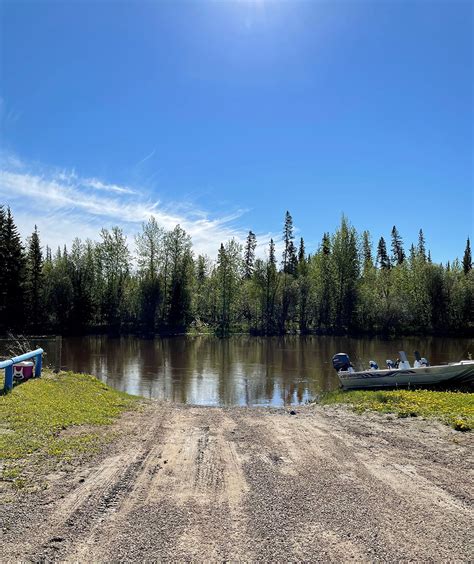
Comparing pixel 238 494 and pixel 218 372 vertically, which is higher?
pixel 238 494

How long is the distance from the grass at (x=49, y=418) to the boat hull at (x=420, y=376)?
32.8 feet

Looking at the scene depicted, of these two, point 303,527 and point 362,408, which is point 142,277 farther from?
point 303,527

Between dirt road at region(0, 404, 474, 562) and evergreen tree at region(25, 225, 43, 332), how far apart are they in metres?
55.3

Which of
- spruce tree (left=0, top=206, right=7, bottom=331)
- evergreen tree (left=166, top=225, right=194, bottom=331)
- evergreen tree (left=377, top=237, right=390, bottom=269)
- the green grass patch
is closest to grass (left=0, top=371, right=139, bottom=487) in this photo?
the green grass patch

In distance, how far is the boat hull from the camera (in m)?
17.9

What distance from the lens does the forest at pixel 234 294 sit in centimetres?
6731

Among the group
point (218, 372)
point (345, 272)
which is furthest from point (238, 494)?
point (345, 272)

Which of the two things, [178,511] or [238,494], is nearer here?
[178,511]

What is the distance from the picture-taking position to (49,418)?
33.7 ft

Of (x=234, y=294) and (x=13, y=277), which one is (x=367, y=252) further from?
(x=13, y=277)

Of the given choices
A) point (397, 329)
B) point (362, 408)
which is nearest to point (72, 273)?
point (397, 329)

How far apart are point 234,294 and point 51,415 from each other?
67.8 m

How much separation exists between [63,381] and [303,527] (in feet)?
44.9

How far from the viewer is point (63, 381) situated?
1680 cm
